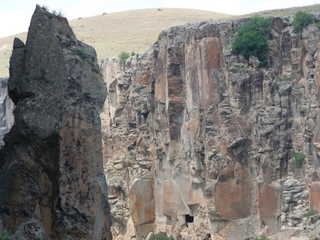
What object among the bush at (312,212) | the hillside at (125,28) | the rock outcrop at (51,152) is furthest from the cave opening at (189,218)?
the hillside at (125,28)

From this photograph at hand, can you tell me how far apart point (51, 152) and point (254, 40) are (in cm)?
2932

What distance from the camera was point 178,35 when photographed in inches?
2292

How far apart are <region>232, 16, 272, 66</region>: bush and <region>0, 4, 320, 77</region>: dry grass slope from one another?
4509cm

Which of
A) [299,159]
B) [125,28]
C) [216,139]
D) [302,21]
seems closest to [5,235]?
[299,159]

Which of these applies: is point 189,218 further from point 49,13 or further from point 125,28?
point 125,28

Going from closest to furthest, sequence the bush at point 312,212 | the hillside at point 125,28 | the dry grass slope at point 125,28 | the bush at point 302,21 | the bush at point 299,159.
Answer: the bush at point 312,212, the bush at point 299,159, the bush at point 302,21, the dry grass slope at point 125,28, the hillside at point 125,28

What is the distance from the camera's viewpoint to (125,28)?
121125mm

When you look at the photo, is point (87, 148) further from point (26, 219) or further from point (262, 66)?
point (262, 66)

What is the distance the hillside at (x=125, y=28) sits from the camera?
4213 inches

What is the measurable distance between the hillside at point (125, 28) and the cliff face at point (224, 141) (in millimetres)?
41083

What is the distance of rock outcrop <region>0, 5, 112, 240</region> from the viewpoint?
88.0 ft

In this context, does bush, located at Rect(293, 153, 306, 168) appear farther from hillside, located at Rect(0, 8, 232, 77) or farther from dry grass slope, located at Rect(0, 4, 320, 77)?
hillside, located at Rect(0, 8, 232, 77)

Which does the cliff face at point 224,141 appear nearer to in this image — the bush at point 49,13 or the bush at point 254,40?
the bush at point 254,40

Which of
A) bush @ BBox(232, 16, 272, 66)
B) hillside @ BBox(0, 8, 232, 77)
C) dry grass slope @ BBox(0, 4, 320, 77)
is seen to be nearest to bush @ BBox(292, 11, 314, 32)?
bush @ BBox(232, 16, 272, 66)
